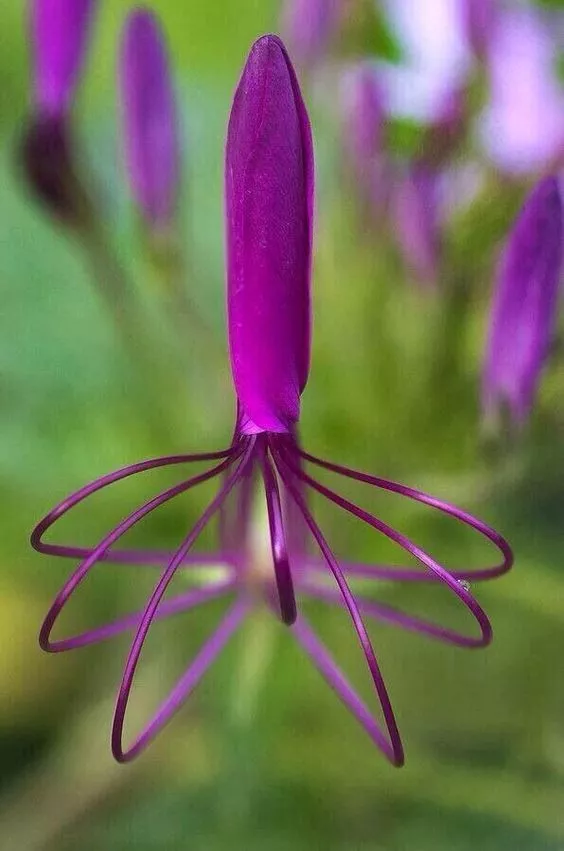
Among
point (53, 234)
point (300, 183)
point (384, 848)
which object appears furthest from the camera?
point (53, 234)

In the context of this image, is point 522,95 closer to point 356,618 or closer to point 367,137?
point 367,137

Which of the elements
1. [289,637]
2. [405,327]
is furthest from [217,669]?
[405,327]

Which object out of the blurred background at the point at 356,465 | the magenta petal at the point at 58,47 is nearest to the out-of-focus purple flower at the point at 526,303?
the blurred background at the point at 356,465

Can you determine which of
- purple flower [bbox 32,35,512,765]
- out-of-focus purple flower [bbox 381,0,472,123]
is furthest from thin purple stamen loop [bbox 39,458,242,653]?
out-of-focus purple flower [bbox 381,0,472,123]

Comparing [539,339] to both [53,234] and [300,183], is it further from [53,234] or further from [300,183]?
[53,234]

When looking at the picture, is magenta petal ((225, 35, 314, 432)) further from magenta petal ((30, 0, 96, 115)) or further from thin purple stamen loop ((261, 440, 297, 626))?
magenta petal ((30, 0, 96, 115))

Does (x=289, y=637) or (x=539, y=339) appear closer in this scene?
(x=539, y=339)
